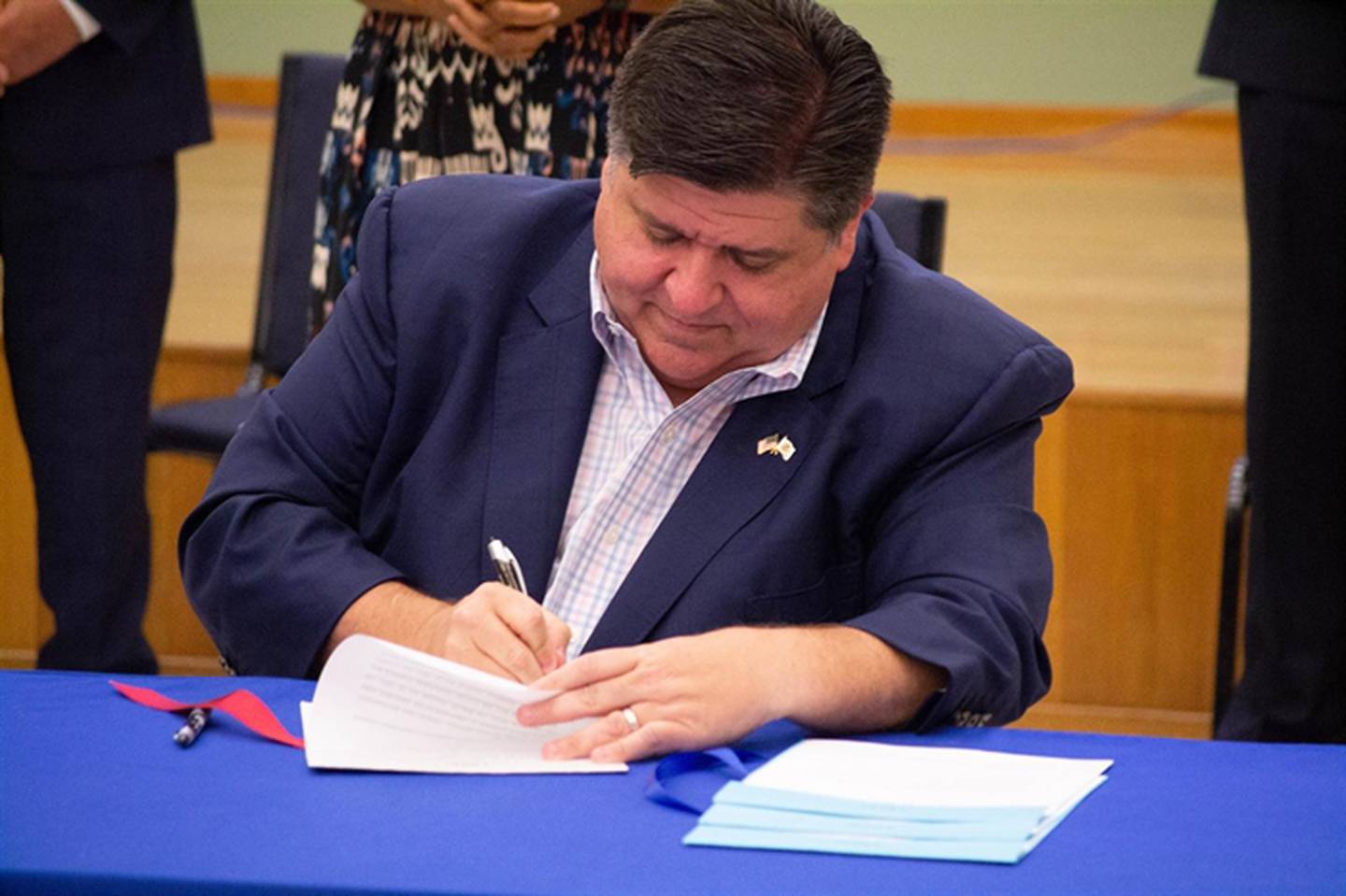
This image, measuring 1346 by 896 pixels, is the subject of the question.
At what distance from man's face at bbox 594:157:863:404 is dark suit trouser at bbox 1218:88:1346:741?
4.50ft

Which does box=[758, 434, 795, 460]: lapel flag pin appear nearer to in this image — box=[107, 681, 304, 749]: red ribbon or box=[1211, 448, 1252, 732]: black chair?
box=[107, 681, 304, 749]: red ribbon

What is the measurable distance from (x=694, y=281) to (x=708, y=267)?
17 mm

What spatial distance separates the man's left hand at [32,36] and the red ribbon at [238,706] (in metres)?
1.68

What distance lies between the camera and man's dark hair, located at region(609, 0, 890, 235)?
60.6 inches

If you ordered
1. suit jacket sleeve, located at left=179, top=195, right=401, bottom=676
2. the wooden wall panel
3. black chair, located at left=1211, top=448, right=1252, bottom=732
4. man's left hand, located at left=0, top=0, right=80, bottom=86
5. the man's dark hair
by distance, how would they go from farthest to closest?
the wooden wall panel < black chair, located at left=1211, top=448, right=1252, bottom=732 < man's left hand, located at left=0, top=0, right=80, bottom=86 < suit jacket sleeve, located at left=179, top=195, right=401, bottom=676 < the man's dark hair

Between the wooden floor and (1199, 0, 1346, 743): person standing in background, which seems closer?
(1199, 0, 1346, 743): person standing in background

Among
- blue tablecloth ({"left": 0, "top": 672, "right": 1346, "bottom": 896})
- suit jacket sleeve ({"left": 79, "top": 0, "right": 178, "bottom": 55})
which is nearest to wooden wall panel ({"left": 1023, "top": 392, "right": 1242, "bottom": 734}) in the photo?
suit jacket sleeve ({"left": 79, "top": 0, "right": 178, "bottom": 55})

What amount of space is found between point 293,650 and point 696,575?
38 cm

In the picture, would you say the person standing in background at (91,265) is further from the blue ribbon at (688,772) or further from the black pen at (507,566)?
the blue ribbon at (688,772)

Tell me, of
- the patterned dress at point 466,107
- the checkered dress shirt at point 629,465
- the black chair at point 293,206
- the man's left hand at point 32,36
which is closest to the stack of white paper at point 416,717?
the checkered dress shirt at point 629,465

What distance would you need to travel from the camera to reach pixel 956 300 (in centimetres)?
181

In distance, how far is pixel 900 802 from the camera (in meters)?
1.29

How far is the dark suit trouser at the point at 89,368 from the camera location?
3000 mm

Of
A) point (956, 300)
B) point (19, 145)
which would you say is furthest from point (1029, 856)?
point (19, 145)
